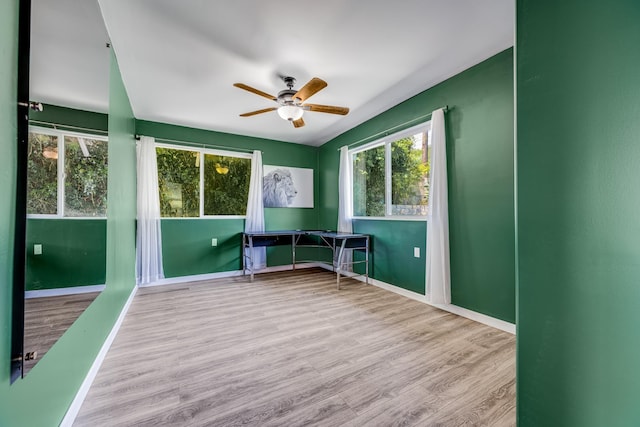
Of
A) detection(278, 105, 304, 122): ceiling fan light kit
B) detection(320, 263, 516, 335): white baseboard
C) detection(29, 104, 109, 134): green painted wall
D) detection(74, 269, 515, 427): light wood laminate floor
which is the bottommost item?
detection(74, 269, 515, 427): light wood laminate floor

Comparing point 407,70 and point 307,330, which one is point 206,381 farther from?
point 407,70

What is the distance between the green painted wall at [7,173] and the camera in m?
0.76

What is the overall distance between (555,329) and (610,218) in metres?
0.40

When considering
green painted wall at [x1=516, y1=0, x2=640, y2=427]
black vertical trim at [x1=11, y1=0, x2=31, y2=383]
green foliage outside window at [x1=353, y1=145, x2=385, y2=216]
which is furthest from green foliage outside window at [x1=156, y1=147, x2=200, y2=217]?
green painted wall at [x1=516, y1=0, x2=640, y2=427]

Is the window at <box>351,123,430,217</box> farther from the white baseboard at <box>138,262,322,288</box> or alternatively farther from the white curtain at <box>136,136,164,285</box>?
the white curtain at <box>136,136,164,285</box>

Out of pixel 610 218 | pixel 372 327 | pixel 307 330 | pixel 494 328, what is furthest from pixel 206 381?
pixel 494 328

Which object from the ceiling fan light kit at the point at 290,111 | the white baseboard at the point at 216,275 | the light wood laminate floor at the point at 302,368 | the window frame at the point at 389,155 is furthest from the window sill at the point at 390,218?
the ceiling fan light kit at the point at 290,111

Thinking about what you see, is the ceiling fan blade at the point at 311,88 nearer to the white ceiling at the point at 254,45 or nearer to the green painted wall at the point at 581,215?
the white ceiling at the point at 254,45

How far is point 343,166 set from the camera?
4.26 metres

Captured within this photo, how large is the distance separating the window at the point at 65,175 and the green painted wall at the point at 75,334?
130 mm

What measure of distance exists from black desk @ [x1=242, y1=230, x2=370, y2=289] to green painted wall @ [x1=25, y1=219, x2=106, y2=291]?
2249 millimetres

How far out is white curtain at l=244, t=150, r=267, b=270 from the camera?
437cm

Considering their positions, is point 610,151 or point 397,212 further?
point 397,212

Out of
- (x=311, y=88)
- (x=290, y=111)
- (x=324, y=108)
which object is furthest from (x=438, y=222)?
(x=290, y=111)
